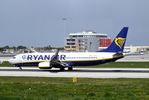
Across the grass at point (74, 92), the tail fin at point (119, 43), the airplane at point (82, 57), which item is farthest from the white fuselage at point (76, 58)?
the grass at point (74, 92)

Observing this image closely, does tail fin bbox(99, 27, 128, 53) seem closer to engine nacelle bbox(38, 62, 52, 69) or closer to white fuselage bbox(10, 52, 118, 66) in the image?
white fuselage bbox(10, 52, 118, 66)

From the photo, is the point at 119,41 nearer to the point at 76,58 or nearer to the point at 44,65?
the point at 76,58

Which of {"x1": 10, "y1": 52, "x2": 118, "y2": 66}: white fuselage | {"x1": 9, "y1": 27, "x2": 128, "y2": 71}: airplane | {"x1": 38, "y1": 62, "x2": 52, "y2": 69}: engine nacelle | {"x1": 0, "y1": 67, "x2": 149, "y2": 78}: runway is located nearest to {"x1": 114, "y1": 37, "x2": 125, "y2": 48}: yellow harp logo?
{"x1": 9, "y1": 27, "x2": 128, "y2": 71}: airplane

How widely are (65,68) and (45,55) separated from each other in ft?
16.1

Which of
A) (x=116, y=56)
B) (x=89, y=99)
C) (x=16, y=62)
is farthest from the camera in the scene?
(x=16, y=62)

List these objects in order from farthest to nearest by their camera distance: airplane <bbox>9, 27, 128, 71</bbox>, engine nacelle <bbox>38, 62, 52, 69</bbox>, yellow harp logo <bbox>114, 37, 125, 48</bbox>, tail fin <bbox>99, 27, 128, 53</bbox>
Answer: yellow harp logo <bbox>114, 37, 125, 48</bbox>
tail fin <bbox>99, 27, 128, 53</bbox>
airplane <bbox>9, 27, 128, 71</bbox>
engine nacelle <bbox>38, 62, 52, 69</bbox>

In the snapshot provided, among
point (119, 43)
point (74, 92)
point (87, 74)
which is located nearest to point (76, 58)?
point (119, 43)

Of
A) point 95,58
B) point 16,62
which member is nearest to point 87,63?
point 95,58

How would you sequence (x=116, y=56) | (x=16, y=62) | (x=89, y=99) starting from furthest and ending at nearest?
(x=16, y=62), (x=116, y=56), (x=89, y=99)

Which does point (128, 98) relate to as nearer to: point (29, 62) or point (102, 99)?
point (102, 99)

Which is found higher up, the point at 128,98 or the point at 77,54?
the point at 77,54

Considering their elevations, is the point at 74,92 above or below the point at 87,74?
below

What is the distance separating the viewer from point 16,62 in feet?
226

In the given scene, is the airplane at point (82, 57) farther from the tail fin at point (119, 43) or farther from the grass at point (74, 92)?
the grass at point (74, 92)
